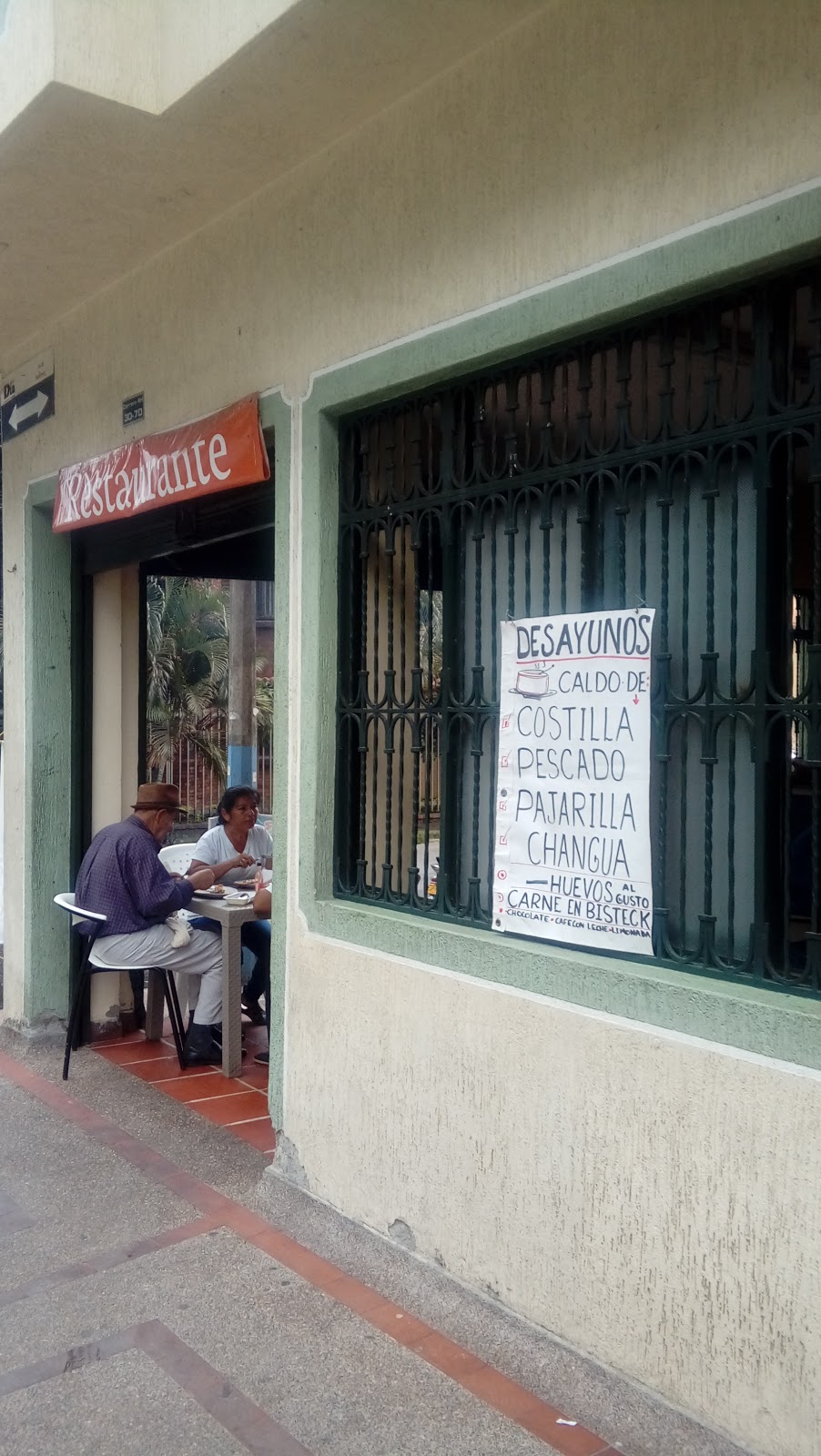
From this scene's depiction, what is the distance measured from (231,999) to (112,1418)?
2.97 meters

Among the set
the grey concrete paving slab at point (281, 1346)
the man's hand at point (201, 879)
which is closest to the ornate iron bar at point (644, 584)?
the grey concrete paving slab at point (281, 1346)

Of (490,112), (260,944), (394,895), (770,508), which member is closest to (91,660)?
(260,944)

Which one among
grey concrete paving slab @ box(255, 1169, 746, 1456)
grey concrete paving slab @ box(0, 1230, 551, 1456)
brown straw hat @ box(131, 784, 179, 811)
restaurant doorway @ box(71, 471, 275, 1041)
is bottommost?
grey concrete paving slab @ box(0, 1230, 551, 1456)

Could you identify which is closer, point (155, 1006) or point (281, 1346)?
point (281, 1346)

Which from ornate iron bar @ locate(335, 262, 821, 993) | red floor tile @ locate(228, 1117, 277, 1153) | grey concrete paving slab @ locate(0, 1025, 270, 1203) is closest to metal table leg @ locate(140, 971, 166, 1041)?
grey concrete paving slab @ locate(0, 1025, 270, 1203)

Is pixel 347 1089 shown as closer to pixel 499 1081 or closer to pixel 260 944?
pixel 499 1081

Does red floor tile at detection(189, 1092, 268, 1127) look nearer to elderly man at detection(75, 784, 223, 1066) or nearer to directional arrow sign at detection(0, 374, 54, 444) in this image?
elderly man at detection(75, 784, 223, 1066)

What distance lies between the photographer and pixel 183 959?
6.10 metres

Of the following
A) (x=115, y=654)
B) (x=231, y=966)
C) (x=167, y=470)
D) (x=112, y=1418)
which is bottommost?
(x=112, y=1418)

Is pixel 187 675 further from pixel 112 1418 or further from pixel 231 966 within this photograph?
pixel 112 1418

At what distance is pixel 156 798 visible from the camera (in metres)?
6.07

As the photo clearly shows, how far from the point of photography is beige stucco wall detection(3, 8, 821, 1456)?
2816mm

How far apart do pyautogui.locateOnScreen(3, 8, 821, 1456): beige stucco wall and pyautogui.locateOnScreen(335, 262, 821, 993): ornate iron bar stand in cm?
28

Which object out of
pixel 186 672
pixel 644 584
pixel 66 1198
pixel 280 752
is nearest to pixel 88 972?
pixel 66 1198
